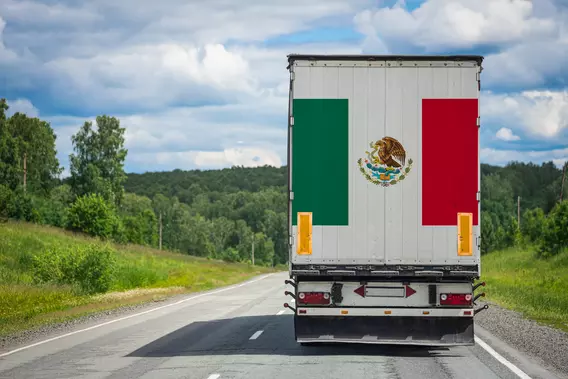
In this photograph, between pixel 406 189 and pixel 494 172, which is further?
pixel 494 172

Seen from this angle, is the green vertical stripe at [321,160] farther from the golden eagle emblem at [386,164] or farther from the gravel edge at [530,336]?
the gravel edge at [530,336]

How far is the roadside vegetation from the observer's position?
32719mm

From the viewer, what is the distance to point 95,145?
3836 inches

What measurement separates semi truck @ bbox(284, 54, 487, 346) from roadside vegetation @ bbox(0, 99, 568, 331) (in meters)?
7.79

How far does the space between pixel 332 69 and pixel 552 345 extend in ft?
20.9

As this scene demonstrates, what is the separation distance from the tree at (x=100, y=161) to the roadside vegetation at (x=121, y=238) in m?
0.12

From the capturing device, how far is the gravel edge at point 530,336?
483 inches

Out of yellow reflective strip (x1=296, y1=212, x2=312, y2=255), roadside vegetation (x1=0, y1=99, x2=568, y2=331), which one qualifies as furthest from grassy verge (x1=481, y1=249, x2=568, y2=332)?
yellow reflective strip (x1=296, y1=212, x2=312, y2=255)

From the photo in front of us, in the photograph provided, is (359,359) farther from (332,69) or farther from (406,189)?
(332,69)

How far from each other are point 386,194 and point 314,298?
197 cm

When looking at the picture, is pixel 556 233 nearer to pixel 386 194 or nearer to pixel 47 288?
pixel 47 288

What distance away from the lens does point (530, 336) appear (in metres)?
15.6

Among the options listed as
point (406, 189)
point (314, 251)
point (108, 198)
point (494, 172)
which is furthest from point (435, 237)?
point (494, 172)

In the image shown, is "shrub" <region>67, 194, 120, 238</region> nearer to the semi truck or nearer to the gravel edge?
the gravel edge
